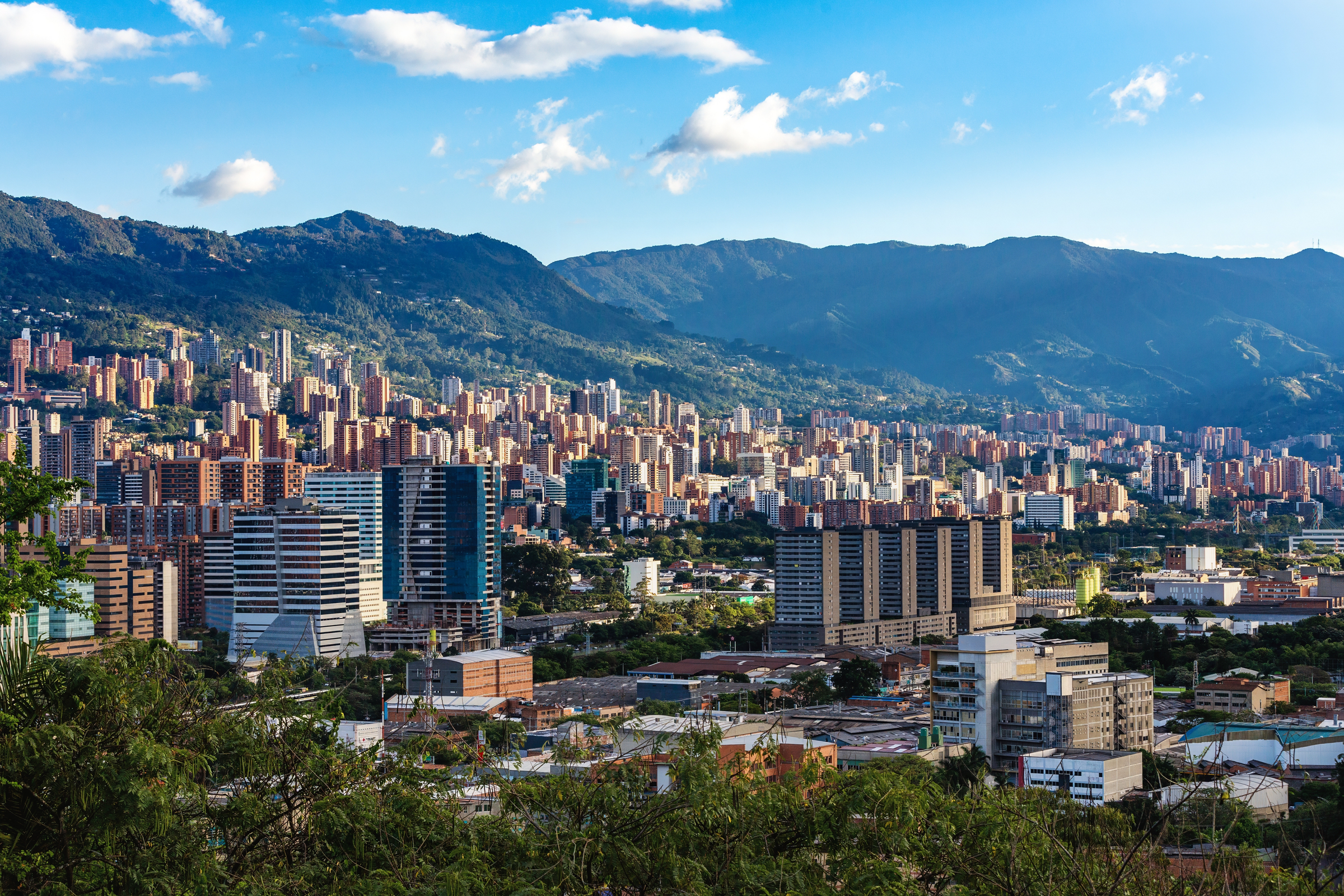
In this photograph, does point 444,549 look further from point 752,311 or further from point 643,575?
point 752,311

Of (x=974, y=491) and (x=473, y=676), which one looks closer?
(x=473, y=676)

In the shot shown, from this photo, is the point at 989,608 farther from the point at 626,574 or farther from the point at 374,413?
the point at 374,413

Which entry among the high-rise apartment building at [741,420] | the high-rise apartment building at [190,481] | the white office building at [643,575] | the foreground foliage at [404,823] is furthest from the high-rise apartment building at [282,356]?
the foreground foliage at [404,823]

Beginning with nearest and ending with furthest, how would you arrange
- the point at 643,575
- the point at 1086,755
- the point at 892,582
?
the point at 1086,755 < the point at 892,582 < the point at 643,575

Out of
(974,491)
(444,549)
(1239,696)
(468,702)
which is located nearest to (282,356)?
(974,491)

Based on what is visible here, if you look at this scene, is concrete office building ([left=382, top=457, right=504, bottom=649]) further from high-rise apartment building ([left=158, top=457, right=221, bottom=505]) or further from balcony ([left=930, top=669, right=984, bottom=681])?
balcony ([left=930, top=669, right=984, bottom=681])

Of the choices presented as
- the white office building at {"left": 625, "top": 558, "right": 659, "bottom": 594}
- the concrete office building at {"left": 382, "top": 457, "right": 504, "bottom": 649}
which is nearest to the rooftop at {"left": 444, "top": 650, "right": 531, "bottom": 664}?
the concrete office building at {"left": 382, "top": 457, "right": 504, "bottom": 649}

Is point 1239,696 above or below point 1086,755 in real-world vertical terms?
below
